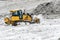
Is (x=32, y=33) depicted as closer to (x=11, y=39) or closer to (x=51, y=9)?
(x=11, y=39)

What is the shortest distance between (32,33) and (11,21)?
3.64 meters

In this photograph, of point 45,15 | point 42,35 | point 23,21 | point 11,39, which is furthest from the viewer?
point 45,15

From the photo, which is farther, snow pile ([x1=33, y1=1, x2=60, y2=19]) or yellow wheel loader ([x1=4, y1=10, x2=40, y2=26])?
snow pile ([x1=33, y1=1, x2=60, y2=19])

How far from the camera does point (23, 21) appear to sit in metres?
16.6

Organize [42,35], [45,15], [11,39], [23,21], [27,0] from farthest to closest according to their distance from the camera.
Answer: [27,0] < [45,15] < [23,21] < [42,35] < [11,39]

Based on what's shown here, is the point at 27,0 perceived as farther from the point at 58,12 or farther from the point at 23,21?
the point at 23,21

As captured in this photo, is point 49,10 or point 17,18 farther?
point 49,10

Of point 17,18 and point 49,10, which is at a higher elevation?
point 17,18

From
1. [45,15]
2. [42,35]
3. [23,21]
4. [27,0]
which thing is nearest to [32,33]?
[42,35]

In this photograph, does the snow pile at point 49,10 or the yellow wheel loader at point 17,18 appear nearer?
the yellow wheel loader at point 17,18

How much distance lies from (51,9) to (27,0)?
14.7 meters

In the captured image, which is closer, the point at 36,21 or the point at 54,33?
the point at 54,33

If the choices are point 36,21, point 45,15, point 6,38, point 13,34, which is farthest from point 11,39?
point 45,15

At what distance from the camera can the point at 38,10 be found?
2559 cm
